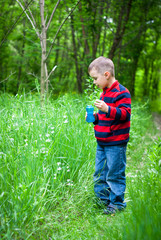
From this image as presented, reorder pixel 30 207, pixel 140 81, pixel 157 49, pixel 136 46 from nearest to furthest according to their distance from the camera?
pixel 30 207 < pixel 136 46 < pixel 157 49 < pixel 140 81

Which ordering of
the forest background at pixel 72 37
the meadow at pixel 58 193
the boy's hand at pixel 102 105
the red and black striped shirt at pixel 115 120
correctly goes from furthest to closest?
the forest background at pixel 72 37 < the red and black striped shirt at pixel 115 120 < the boy's hand at pixel 102 105 < the meadow at pixel 58 193

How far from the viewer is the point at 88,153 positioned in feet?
9.70

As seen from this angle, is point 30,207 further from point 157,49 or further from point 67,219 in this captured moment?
point 157,49

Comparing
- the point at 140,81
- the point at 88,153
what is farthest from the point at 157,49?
the point at 88,153

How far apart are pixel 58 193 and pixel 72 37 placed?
Answer: 23.1 ft

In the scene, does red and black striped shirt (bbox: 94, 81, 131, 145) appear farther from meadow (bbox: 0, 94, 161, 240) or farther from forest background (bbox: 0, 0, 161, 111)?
forest background (bbox: 0, 0, 161, 111)

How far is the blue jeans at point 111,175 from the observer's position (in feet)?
7.64

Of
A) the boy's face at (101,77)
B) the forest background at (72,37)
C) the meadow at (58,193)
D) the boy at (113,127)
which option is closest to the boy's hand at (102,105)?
the boy at (113,127)

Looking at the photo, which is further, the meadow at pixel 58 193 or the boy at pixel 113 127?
the boy at pixel 113 127

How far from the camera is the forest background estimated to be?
5.53 metres

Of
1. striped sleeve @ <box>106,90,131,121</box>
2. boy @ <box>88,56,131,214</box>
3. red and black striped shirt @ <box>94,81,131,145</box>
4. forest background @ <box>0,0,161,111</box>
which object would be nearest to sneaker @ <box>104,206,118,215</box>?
boy @ <box>88,56,131,214</box>

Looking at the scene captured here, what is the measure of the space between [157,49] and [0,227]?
18163 mm

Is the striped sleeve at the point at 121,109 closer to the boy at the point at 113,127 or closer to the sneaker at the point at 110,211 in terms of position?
the boy at the point at 113,127

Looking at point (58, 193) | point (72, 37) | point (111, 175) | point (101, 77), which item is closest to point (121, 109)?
point (101, 77)
